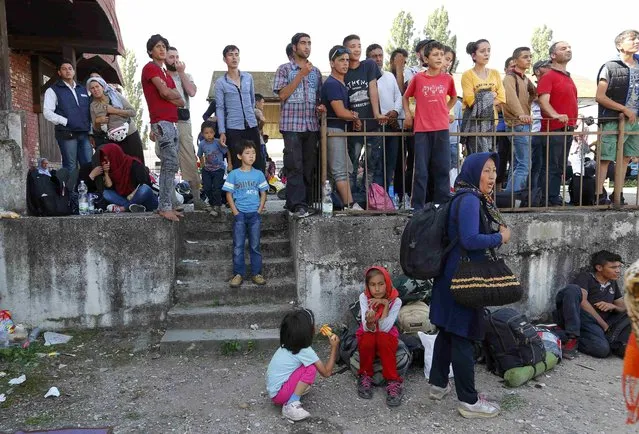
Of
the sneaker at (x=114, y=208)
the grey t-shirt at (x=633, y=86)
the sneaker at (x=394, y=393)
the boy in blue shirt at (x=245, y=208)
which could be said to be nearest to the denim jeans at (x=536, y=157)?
the grey t-shirt at (x=633, y=86)

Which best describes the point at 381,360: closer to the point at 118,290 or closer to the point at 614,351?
the point at 614,351

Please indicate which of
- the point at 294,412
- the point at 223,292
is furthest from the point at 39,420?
the point at 223,292

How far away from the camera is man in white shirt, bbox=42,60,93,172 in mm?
6324

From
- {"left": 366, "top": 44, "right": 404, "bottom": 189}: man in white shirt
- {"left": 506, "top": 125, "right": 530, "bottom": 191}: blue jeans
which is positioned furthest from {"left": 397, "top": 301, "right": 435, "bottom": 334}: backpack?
{"left": 506, "top": 125, "right": 530, "bottom": 191}: blue jeans

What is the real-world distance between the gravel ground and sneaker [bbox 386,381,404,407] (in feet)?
0.16

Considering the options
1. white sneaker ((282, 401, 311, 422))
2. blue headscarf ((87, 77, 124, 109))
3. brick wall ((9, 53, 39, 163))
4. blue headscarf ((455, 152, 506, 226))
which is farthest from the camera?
brick wall ((9, 53, 39, 163))

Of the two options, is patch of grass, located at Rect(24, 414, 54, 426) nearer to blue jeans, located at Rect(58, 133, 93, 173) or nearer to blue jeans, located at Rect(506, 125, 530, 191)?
blue jeans, located at Rect(58, 133, 93, 173)

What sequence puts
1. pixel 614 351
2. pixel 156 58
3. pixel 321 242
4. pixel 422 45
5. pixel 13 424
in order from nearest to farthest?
1. pixel 13 424
2. pixel 614 351
3. pixel 321 242
4. pixel 156 58
5. pixel 422 45

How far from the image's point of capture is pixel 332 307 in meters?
5.32

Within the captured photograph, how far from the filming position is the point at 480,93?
6.26 metres

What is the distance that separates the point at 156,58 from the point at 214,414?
12.4ft

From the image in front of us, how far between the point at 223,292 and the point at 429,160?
2.53 metres

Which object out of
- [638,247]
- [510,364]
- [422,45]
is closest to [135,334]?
[510,364]

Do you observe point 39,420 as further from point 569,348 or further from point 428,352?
point 569,348
